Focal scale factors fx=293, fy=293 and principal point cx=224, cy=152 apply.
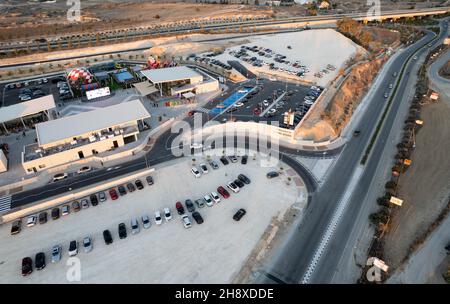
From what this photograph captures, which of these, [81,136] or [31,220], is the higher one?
[81,136]

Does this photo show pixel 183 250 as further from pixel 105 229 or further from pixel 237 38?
pixel 237 38

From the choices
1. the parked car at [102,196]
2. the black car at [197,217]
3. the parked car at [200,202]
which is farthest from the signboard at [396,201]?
the parked car at [102,196]

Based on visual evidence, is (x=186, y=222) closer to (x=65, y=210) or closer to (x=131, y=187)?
(x=131, y=187)

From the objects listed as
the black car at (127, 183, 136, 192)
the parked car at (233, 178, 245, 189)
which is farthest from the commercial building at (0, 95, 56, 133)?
the parked car at (233, 178, 245, 189)

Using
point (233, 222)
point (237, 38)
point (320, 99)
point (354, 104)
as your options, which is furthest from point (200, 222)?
point (237, 38)

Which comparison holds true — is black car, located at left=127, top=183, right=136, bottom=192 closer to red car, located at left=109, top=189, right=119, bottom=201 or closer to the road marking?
red car, located at left=109, top=189, right=119, bottom=201

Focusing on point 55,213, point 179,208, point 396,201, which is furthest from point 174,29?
point 396,201
